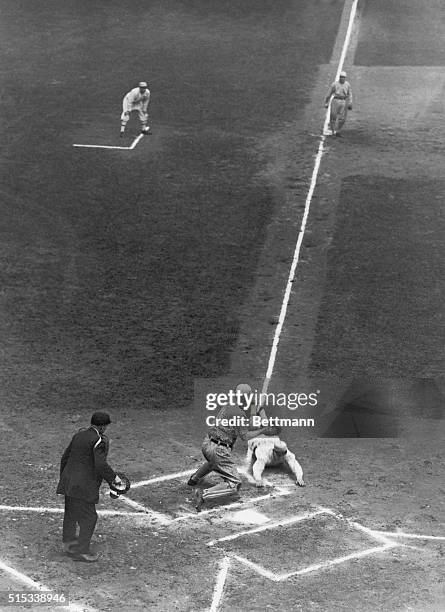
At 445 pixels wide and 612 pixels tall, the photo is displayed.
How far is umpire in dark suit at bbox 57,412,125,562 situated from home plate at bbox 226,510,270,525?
2.34 metres

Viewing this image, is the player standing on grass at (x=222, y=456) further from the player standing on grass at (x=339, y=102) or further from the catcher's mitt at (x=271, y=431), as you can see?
the player standing on grass at (x=339, y=102)

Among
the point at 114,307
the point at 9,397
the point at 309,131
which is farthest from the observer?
the point at 309,131

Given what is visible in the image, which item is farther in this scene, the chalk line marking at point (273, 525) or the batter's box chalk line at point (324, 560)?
the chalk line marking at point (273, 525)

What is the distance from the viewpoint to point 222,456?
62.8 feet

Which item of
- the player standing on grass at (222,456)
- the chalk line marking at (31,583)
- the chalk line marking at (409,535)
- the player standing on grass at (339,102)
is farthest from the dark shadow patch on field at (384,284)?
the chalk line marking at (31,583)

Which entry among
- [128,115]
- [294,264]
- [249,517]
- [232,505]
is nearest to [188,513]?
[232,505]

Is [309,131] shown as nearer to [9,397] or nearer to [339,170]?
[339,170]

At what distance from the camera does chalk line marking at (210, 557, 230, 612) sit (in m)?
15.9

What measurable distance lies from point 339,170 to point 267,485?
16.7m

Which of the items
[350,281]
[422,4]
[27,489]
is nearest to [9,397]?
[27,489]

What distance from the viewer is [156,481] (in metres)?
19.6

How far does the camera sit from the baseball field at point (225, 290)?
678 inches

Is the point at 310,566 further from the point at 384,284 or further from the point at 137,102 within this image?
the point at 137,102

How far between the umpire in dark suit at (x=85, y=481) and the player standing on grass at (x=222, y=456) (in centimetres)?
229
